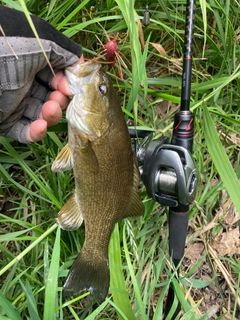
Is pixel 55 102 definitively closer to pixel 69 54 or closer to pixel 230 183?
pixel 69 54

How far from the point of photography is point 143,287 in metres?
1.95

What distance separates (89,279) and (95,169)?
47 cm

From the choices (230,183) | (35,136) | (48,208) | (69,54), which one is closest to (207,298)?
(230,183)

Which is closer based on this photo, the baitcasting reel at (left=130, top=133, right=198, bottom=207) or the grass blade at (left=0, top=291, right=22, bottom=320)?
the grass blade at (left=0, top=291, right=22, bottom=320)

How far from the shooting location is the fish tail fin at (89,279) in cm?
162

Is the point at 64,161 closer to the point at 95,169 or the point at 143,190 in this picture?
the point at 95,169

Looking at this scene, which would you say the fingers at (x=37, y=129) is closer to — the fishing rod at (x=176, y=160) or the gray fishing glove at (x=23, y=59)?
the gray fishing glove at (x=23, y=59)

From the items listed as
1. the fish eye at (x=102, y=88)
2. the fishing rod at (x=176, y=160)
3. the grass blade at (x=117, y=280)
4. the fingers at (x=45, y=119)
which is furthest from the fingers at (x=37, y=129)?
the grass blade at (x=117, y=280)

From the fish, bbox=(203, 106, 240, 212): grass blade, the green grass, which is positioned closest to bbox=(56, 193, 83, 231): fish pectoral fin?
the fish

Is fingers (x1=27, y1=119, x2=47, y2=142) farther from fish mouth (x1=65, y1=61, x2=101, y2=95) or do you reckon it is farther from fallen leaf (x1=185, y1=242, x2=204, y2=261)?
fallen leaf (x1=185, y1=242, x2=204, y2=261)

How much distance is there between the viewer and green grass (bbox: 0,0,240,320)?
1.75 m

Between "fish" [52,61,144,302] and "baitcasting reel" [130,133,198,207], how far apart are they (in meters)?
0.06

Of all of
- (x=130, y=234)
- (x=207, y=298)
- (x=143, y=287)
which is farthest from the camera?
(x=207, y=298)

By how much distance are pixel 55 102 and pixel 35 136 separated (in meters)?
0.17
